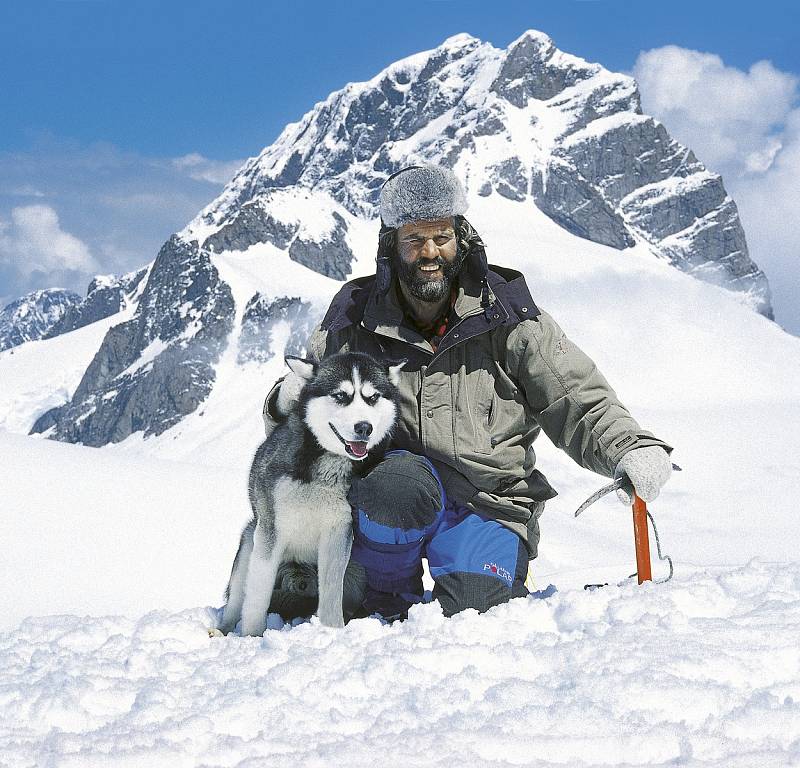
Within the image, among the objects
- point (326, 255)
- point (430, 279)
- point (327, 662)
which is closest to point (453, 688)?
point (327, 662)

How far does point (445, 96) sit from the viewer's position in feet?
594

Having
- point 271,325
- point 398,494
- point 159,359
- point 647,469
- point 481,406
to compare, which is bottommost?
point 398,494

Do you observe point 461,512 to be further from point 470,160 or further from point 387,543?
point 470,160

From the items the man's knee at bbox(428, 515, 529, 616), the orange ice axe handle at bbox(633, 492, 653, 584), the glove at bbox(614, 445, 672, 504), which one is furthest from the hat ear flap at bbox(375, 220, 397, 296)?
the orange ice axe handle at bbox(633, 492, 653, 584)

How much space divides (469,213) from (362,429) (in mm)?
133808

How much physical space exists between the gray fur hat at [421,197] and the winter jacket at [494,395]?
1.42 feet

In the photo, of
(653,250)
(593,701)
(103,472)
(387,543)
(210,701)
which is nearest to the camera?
(593,701)

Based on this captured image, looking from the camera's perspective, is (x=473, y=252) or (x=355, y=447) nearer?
(x=355, y=447)

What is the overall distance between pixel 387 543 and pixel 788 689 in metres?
1.87

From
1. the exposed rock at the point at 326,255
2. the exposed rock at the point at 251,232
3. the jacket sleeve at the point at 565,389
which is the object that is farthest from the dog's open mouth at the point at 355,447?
the exposed rock at the point at 251,232

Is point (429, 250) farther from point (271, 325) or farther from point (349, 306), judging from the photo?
point (271, 325)

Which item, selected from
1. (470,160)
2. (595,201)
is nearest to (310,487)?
(470,160)

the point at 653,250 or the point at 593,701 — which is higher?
the point at 653,250

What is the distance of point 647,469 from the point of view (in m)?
3.48
